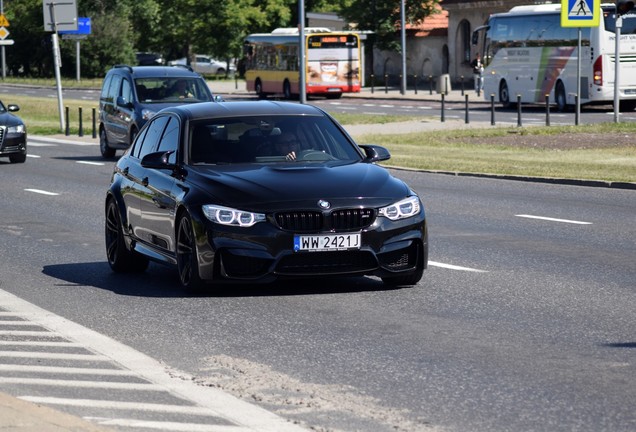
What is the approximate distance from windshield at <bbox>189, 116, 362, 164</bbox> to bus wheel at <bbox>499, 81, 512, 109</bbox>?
41.9m

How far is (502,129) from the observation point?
3747cm

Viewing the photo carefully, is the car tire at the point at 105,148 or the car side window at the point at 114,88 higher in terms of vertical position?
the car side window at the point at 114,88

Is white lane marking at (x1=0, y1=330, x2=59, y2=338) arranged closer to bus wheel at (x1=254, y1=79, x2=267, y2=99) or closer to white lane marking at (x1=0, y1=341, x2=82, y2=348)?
white lane marking at (x1=0, y1=341, x2=82, y2=348)

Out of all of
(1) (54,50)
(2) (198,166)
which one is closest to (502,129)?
(1) (54,50)

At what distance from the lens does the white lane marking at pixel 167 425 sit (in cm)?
657

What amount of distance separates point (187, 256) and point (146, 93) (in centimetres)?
1932

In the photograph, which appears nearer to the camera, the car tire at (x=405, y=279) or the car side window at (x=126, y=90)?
the car tire at (x=405, y=279)

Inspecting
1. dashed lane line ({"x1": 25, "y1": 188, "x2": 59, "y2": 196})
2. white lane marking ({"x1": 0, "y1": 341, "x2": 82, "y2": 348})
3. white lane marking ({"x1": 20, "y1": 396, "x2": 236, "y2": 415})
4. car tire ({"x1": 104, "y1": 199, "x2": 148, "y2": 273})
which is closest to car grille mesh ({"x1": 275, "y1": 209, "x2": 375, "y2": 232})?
white lane marking ({"x1": 0, "y1": 341, "x2": 82, "y2": 348})

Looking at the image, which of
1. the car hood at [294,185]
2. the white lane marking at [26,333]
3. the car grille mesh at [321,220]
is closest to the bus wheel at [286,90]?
the car hood at [294,185]

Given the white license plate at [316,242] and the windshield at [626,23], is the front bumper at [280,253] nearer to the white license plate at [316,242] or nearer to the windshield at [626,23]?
the white license plate at [316,242]

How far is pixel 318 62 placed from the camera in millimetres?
66125

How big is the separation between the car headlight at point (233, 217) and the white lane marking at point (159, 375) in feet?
4.44

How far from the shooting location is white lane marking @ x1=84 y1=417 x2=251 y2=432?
6.57 m

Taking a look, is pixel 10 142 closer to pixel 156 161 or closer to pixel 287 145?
pixel 156 161
